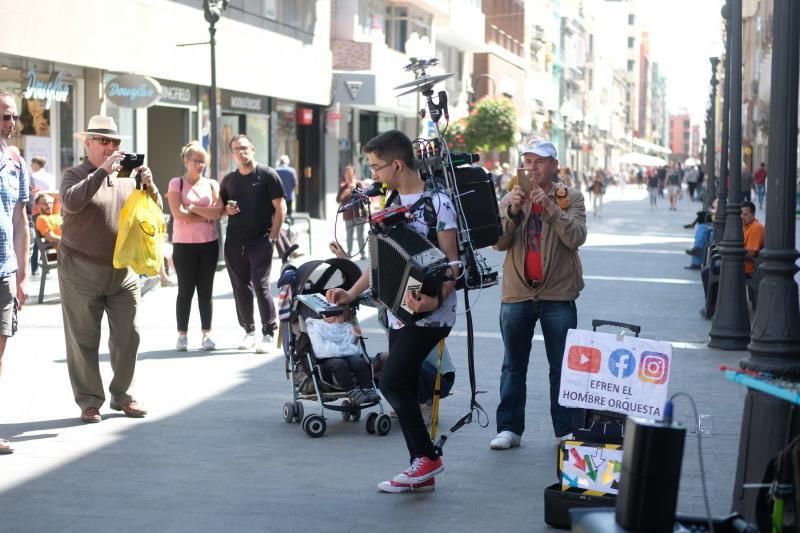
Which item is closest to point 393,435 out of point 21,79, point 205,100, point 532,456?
point 532,456

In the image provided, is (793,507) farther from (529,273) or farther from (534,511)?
(529,273)

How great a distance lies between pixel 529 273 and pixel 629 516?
391 centimetres

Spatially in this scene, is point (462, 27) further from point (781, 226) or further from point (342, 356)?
point (781, 226)

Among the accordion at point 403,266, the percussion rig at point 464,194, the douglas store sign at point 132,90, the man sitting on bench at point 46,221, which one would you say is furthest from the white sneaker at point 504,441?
the douglas store sign at point 132,90

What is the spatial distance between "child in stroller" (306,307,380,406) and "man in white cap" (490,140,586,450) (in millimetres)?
1116

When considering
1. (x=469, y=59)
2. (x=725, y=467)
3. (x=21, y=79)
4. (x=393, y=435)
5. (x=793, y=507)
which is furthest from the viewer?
(x=469, y=59)

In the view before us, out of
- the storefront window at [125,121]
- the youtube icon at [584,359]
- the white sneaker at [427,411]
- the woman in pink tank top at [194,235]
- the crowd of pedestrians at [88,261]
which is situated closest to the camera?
the youtube icon at [584,359]

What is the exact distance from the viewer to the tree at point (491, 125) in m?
50.9

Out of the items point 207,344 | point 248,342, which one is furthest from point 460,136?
point 207,344

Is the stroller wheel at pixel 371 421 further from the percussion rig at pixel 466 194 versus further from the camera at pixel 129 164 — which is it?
the camera at pixel 129 164

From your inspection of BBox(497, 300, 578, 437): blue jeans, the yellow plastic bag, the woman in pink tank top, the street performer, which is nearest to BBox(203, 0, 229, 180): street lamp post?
the woman in pink tank top

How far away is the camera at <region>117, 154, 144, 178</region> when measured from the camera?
336 inches

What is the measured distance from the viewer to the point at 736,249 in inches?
520

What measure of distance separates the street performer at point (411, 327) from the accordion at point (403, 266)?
112 mm
